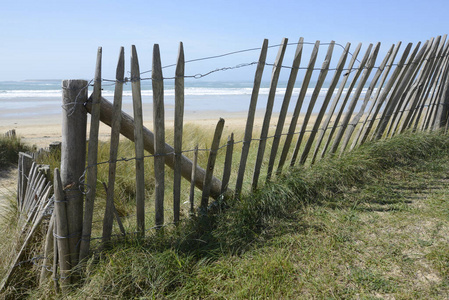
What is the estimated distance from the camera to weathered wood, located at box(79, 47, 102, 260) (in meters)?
2.44

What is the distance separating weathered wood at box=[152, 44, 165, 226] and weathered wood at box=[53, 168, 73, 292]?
2.18 feet

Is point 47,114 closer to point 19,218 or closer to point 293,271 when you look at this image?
point 19,218

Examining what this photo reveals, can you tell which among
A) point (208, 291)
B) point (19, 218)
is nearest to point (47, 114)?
point (19, 218)

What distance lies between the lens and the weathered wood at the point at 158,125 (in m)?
2.65

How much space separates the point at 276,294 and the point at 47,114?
18.5 metres

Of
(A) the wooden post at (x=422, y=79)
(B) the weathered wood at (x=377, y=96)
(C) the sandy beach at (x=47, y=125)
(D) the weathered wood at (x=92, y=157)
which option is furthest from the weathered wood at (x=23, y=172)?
(C) the sandy beach at (x=47, y=125)

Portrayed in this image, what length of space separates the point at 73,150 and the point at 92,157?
5.2 inches

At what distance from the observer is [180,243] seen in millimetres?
2869

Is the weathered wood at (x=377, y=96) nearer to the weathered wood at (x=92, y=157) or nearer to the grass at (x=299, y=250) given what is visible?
the grass at (x=299, y=250)

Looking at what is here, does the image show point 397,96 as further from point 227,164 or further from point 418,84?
point 227,164

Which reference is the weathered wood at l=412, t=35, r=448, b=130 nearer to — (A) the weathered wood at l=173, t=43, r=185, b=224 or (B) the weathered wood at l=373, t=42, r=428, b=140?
(B) the weathered wood at l=373, t=42, r=428, b=140

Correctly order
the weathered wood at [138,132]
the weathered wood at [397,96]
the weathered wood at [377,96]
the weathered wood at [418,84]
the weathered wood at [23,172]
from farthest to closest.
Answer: the weathered wood at [418,84]
the weathered wood at [397,96]
the weathered wood at [377,96]
the weathered wood at [23,172]
the weathered wood at [138,132]

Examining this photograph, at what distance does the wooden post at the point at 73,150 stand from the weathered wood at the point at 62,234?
0.03 m

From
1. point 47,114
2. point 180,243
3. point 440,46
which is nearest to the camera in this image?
point 180,243
